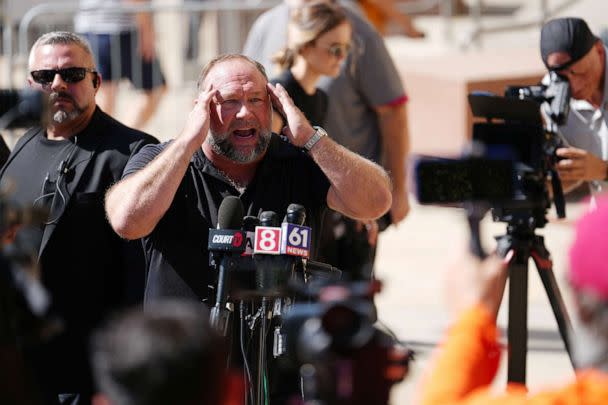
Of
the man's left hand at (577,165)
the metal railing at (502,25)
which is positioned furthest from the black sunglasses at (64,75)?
the metal railing at (502,25)

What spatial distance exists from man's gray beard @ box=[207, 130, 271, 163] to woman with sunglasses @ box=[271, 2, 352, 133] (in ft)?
5.59

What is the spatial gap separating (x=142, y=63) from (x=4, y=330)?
814cm

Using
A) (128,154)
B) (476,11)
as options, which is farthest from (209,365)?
(476,11)

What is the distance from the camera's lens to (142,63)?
446 inches

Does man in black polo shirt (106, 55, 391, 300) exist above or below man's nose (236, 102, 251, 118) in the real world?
Answer: below

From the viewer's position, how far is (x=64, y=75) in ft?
19.4

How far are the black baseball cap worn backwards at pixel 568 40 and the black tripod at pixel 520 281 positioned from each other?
827mm

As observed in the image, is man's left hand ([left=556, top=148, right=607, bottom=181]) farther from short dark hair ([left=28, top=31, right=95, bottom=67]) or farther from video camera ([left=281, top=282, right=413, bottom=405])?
video camera ([left=281, top=282, right=413, bottom=405])

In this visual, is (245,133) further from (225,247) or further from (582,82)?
(582,82)

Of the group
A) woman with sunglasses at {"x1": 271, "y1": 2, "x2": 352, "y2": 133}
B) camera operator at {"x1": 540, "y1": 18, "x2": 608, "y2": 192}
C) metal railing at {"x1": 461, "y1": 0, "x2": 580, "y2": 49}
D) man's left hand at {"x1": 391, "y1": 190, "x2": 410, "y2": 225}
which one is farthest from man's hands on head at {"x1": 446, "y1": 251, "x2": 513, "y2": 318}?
metal railing at {"x1": 461, "y1": 0, "x2": 580, "y2": 49}

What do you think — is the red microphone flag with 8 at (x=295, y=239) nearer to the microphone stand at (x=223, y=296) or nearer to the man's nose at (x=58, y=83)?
the microphone stand at (x=223, y=296)

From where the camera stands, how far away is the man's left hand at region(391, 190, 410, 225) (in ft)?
24.4

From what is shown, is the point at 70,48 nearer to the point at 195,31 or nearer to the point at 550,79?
the point at 550,79

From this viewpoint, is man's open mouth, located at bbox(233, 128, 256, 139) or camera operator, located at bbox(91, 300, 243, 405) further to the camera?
man's open mouth, located at bbox(233, 128, 256, 139)
